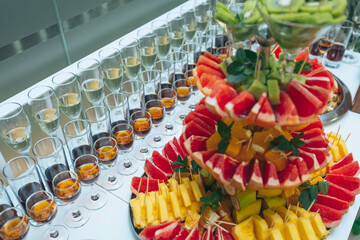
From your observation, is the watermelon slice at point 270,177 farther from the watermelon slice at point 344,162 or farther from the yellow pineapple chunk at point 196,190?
the watermelon slice at point 344,162

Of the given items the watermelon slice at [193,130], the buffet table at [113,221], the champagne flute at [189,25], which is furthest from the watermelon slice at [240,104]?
the champagne flute at [189,25]

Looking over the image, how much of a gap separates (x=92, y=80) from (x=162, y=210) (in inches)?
29.2

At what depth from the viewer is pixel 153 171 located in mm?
1487

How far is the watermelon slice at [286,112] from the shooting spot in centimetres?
92

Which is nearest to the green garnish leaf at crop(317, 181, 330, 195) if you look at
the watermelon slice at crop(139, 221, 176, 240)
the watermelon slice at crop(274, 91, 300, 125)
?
the watermelon slice at crop(274, 91, 300, 125)

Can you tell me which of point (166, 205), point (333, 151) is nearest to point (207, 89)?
point (166, 205)

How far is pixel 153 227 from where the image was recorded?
1250 millimetres

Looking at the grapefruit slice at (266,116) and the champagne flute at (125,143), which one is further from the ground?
the grapefruit slice at (266,116)

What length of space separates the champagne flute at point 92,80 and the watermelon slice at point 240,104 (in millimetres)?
848

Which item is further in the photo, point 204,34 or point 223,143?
point 204,34

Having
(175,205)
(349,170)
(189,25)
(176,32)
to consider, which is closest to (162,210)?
(175,205)

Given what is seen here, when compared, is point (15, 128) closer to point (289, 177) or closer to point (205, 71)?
point (205, 71)

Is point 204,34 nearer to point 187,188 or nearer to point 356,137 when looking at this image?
point 356,137

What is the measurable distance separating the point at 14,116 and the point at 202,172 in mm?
808
